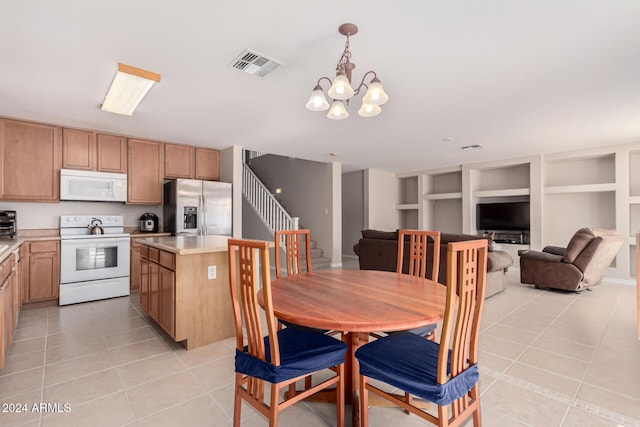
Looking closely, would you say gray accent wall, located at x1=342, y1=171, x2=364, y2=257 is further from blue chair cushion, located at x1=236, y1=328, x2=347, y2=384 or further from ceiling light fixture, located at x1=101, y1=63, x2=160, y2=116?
blue chair cushion, located at x1=236, y1=328, x2=347, y2=384

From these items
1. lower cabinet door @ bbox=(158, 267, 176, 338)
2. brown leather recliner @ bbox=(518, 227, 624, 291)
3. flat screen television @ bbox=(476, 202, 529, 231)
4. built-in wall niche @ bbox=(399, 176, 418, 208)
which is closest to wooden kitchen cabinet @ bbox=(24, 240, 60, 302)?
lower cabinet door @ bbox=(158, 267, 176, 338)

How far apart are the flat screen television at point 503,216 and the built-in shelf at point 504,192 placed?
0.22 m

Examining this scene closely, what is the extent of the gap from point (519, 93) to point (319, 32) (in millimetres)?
2323

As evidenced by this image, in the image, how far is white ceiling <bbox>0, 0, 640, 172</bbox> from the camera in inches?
74.8

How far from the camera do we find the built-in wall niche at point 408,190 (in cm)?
883

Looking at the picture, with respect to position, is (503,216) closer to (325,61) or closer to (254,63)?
(325,61)

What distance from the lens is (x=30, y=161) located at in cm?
400

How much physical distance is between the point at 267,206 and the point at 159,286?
4.19 metres

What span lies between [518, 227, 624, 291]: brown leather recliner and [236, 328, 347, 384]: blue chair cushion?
15.0 ft

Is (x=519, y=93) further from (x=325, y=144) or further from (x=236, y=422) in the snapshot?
(x=236, y=422)

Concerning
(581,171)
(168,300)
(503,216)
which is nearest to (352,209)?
(503,216)

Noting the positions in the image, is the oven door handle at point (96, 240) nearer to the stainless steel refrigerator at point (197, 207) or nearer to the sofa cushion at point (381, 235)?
the stainless steel refrigerator at point (197, 207)

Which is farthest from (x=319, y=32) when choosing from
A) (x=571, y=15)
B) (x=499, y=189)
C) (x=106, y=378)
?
(x=499, y=189)

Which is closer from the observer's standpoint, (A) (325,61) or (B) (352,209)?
(A) (325,61)
